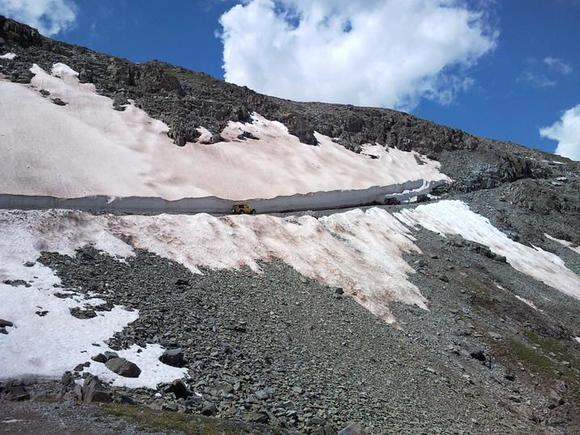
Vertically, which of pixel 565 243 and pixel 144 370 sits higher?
pixel 565 243

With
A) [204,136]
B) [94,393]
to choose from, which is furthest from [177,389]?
[204,136]

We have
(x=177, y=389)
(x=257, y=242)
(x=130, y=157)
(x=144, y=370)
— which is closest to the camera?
(x=177, y=389)

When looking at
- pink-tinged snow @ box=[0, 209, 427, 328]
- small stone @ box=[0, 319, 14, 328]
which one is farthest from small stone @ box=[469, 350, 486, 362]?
small stone @ box=[0, 319, 14, 328]

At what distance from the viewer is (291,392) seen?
61.3 ft

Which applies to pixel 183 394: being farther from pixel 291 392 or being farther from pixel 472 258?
pixel 472 258

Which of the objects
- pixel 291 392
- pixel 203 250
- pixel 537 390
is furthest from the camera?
pixel 203 250

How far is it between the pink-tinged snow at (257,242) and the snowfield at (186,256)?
70 millimetres

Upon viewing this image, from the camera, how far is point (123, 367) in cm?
1647

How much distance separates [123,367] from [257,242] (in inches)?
673

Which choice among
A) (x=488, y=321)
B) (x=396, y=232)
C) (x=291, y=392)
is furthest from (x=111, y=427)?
(x=396, y=232)

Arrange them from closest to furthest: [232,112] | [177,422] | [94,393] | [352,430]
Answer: [177,422]
[94,393]
[352,430]
[232,112]

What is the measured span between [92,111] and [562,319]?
1668 inches

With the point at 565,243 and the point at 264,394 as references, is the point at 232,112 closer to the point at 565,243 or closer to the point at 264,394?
the point at 565,243

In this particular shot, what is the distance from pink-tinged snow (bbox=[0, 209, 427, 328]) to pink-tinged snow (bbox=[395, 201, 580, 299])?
10972 millimetres
